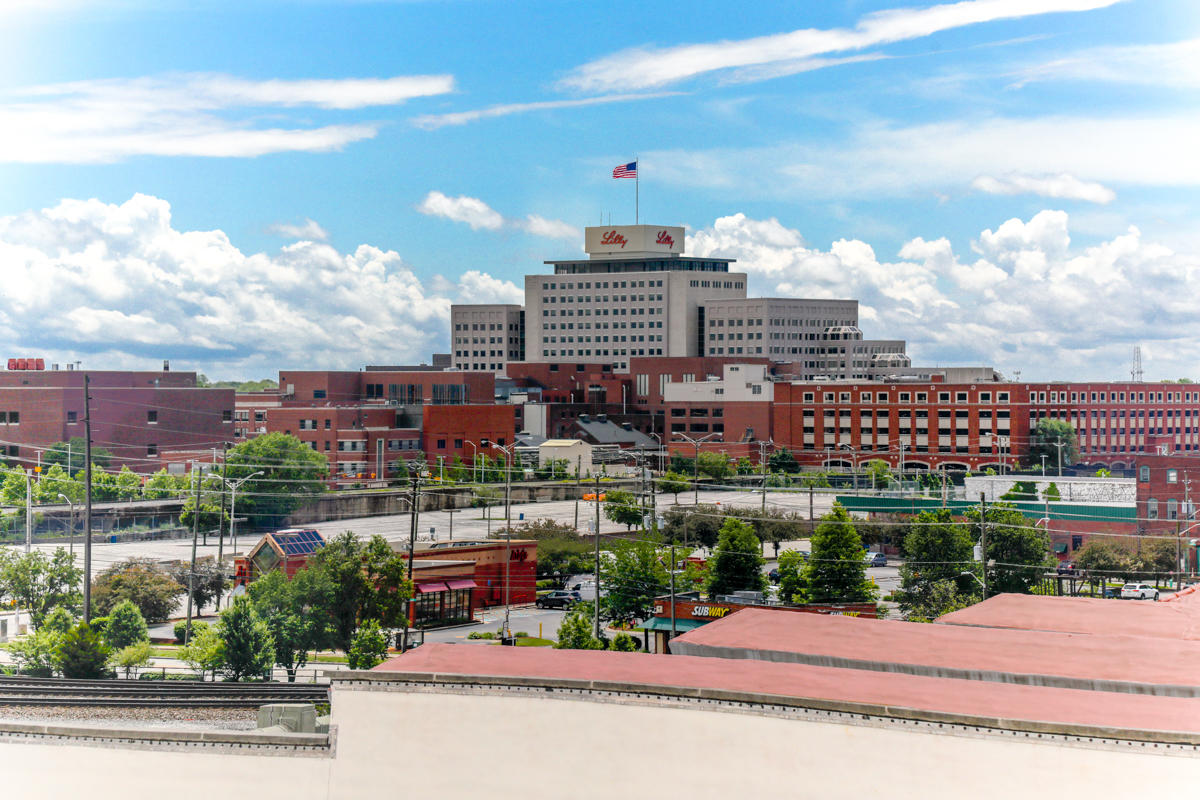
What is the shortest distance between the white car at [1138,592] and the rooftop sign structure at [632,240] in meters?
99.8

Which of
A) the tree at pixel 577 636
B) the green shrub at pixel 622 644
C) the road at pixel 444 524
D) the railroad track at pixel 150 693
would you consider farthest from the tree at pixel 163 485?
the green shrub at pixel 622 644

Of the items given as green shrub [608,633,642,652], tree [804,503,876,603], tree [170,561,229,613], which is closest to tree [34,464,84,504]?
tree [170,561,229,613]

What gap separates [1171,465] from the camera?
174ft

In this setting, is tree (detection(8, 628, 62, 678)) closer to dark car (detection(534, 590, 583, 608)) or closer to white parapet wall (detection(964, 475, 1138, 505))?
dark car (detection(534, 590, 583, 608))

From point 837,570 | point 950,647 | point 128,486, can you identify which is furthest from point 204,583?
point 950,647

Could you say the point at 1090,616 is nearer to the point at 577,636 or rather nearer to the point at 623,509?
the point at 577,636

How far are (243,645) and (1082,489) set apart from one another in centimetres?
4324

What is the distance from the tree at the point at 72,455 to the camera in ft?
218

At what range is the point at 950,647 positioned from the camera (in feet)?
68.7

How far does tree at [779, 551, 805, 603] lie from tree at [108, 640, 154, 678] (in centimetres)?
1954

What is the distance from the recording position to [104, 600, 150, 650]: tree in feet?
106

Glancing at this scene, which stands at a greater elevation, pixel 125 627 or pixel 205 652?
pixel 125 627

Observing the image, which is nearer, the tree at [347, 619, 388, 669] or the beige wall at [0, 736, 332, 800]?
the beige wall at [0, 736, 332, 800]

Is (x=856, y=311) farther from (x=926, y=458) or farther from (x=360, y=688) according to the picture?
(x=360, y=688)
